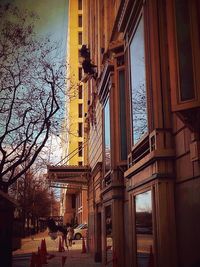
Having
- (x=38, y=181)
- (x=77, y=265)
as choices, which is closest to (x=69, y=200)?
(x=38, y=181)

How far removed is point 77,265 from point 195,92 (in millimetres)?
14178

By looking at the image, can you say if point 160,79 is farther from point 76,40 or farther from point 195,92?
point 76,40

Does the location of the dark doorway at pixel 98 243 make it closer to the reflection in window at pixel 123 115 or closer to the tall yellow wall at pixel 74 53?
the reflection in window at pixel 123 115

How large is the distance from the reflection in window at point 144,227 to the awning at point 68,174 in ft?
53.2

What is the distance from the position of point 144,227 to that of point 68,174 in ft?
59.2

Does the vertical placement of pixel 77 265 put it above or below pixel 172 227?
below

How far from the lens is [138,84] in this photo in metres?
9.06

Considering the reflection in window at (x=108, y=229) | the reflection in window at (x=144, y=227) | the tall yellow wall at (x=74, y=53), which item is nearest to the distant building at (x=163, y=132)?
the reflection in window at (x=144, y=227)

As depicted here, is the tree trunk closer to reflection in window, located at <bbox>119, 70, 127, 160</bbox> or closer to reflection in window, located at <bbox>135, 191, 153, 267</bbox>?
reflection in window, located at <bbox>119, 70, 127, 160</bbox>

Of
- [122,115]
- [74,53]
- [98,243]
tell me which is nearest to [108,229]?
[122,115]

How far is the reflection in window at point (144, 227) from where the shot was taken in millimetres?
7789

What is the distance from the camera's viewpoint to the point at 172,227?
6.78 m

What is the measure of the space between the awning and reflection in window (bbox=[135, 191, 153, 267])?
16.2 metres

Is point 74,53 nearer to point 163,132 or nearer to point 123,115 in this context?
point 123,115
